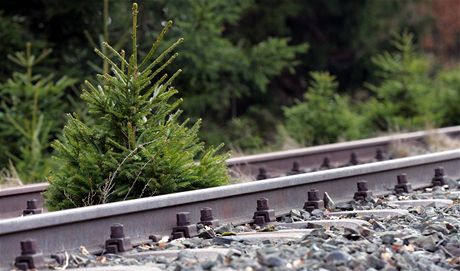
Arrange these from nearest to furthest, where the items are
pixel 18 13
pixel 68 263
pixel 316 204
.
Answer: pixel 68 263, pixel 316 204, pixel 18 13

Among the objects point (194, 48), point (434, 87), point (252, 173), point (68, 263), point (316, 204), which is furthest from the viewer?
point (434, 87)

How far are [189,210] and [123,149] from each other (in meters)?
0.68

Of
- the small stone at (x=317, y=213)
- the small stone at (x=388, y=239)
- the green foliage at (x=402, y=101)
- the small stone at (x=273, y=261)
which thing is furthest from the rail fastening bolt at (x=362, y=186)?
the green foliage at (x=402, y=101)

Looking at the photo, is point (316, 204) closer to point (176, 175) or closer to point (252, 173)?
point (176, 175)

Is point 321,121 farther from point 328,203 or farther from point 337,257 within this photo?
point 337,257

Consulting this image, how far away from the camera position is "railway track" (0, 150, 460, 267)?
17.2 ft

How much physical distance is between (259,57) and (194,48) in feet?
5.47

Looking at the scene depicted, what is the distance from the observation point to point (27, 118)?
42.5 ft

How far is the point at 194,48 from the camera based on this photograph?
621 inches

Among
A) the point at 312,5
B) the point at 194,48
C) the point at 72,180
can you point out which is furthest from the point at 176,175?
the point at 312,5

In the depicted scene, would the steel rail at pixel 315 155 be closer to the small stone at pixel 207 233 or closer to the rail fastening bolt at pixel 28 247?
the small stone at pixel 207 233

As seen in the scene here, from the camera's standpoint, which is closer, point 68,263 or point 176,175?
point 68,263

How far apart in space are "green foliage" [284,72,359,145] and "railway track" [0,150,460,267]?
5876 mm

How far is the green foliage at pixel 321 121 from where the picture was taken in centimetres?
1454
